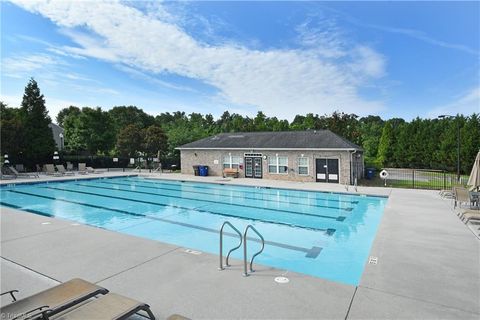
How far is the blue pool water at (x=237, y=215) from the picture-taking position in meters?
7.22

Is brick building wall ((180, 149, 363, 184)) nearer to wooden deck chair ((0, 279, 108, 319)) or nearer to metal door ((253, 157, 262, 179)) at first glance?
metal door ((253, 157, 262, 179))

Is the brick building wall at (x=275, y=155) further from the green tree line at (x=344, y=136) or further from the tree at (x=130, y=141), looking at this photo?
the tree at (x=130, y=141)

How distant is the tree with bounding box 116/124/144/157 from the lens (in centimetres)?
3300

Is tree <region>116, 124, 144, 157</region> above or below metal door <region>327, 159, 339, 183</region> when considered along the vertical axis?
above

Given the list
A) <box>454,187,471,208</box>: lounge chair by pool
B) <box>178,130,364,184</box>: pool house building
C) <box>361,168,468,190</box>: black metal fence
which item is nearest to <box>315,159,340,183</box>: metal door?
<box>178,130,364,184</box>: pool house building

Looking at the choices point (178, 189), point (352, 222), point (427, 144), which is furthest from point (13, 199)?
point (427, 144)

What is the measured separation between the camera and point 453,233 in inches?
289

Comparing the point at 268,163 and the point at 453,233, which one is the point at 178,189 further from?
the point at 453,233

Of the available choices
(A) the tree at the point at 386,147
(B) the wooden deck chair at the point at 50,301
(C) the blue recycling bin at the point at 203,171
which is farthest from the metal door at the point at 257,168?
(A) the tree at the point at 386,147

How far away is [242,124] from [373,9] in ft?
115

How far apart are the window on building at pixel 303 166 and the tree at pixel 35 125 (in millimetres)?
26811

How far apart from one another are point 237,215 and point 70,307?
870 cm

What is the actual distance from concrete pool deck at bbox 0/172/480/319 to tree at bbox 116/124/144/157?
26725 mm

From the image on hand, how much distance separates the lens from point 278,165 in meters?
21.6
